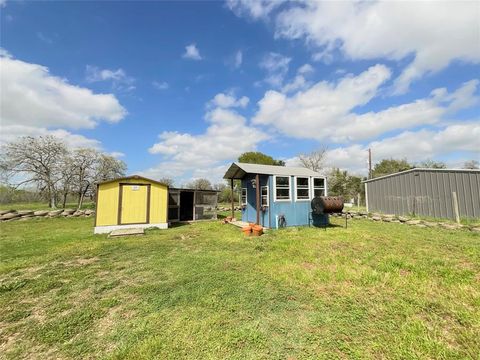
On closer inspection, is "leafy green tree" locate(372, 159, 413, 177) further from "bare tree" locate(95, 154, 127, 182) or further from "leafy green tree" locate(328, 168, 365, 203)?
"bare tree" locate(95, 154, 127, 182)

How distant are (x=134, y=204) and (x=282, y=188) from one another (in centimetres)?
758

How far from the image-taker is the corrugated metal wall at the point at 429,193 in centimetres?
1102

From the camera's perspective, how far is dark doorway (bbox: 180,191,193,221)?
605 inches

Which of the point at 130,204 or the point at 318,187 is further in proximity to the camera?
the point at 318,187

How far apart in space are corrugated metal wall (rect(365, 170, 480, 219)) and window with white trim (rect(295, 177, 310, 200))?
730 cm

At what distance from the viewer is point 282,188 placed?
10750mm

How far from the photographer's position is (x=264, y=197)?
36.7 feet

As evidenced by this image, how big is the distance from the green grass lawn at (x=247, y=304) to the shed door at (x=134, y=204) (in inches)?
174

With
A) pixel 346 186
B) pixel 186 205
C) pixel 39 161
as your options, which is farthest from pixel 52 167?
pixel 346 186

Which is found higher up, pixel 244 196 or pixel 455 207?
pixel 244 196

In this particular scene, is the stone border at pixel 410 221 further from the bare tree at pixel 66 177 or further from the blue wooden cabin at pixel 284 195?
the bare tree at pixel 66 177

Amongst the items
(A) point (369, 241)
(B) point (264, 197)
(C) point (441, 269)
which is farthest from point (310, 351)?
(B) point (264, 197)

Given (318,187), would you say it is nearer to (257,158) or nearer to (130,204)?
(130,204)

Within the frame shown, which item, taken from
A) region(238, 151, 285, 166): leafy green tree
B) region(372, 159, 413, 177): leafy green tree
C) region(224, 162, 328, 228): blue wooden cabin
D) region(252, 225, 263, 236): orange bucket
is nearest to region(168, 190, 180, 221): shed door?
region(224, 162, 328, 228): blue wooden cabin
